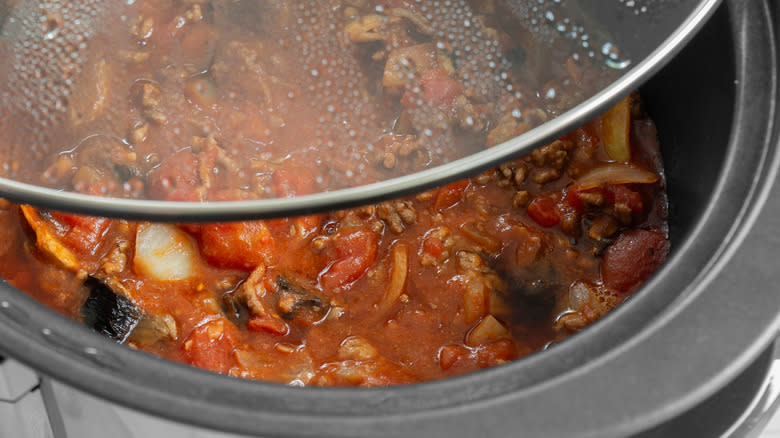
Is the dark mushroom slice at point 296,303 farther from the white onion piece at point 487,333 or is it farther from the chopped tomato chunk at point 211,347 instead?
the white onion piece at point 487,333

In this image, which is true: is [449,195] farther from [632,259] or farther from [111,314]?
[111,314]

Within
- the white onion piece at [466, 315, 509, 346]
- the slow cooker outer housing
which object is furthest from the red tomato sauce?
the slow cooker outer housing

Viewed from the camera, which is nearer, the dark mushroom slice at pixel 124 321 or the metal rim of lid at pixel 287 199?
the metal rim of lid at pixel 287 199

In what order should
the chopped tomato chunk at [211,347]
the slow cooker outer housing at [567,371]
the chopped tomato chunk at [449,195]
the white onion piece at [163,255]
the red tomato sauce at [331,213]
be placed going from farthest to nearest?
the chopped tomato chunk at [449,195], the white onion piece at [163,255], the chopped tomato chunk at [211,347], the red tomato sauce at [331,213], the slow cooker outer housing at [567,371]

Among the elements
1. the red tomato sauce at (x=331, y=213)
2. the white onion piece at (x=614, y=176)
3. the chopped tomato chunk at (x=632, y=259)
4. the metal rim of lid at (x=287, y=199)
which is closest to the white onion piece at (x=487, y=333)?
the red tomato sauce at (x=331, y=213)

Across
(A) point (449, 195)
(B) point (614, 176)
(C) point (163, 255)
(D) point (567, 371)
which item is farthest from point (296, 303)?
(B) point (614, 176)
